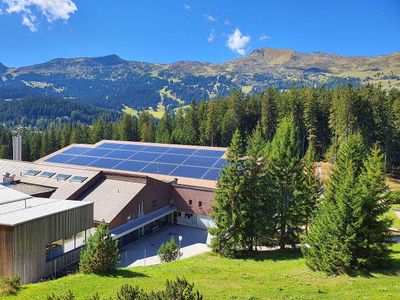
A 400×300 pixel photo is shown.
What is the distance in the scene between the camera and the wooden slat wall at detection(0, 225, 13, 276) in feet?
67.5

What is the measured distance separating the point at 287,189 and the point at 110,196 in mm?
18281

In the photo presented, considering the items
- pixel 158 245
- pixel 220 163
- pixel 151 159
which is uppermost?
pixel 151 159

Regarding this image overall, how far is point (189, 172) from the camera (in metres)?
45.4

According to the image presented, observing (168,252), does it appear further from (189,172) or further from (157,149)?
(157,149)

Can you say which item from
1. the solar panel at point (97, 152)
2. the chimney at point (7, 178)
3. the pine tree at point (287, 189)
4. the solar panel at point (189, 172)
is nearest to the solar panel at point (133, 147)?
the solar panel at point (97, 152)

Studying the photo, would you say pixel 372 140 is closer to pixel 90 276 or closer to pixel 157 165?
pixel 157 165

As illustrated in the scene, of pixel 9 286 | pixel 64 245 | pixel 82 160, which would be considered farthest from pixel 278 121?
pixel 9 286

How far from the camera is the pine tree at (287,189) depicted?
30.9m

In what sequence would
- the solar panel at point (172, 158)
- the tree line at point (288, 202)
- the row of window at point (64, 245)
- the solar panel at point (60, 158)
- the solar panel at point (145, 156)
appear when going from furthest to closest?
the solar panel at point (60, 158), the solar panel at point (145, 156), the solar panel at point (172, 158), the row of window at point (64, 245), the tree line at point (288, 202)

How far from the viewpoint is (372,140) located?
67.6 meters

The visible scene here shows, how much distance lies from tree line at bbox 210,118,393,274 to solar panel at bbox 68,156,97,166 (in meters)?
26.2

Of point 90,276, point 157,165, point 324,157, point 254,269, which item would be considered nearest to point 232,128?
point 324,157

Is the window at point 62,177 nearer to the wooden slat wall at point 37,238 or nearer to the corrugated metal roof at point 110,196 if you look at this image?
the corrugated metal roof at point 110,196

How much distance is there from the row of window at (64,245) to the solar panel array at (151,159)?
64.6 feet
